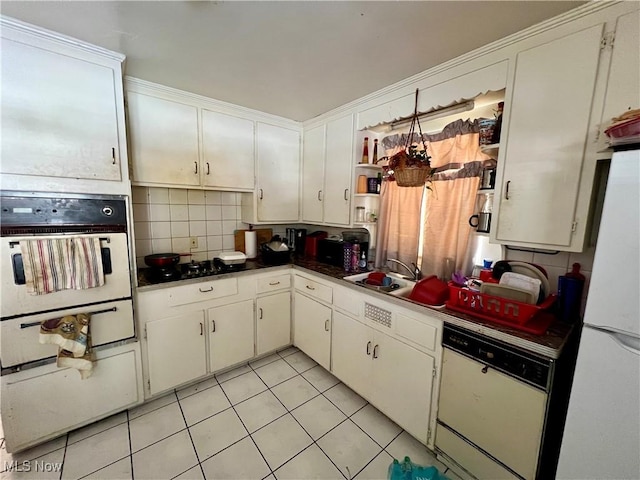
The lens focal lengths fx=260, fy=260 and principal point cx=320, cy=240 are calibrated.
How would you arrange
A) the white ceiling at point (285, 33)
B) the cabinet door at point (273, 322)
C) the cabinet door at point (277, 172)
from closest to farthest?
the white ceiling at point (285, 33), the cabinet door at point (273, 322), the cabinet door at point (277, 172)

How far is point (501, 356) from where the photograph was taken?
1.20 meters

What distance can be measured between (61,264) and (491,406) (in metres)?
2.37

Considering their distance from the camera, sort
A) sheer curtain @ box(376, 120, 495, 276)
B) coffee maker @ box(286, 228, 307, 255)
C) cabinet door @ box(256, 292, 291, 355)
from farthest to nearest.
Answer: coffee maker @ box(286, 228, 307, 255)
cabinet door @ box(256, 292, 291, 355)
sheer curtain @ box(376, 120, 495, 276)

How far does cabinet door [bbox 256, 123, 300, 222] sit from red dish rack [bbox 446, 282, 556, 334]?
1.77m

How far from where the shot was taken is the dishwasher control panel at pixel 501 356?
1090mm

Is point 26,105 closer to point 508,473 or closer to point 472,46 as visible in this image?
point 472,46

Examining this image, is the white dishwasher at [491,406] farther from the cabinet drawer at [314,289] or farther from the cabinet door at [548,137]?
the cabinet drawer at [314,289]

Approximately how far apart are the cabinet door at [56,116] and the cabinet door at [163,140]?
0.31 metres

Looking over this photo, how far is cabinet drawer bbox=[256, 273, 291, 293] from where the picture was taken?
234 centimetres

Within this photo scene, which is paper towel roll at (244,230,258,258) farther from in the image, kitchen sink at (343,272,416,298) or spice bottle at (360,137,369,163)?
spice bottle at (360,137,369,163)

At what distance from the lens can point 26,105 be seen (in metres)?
1.37

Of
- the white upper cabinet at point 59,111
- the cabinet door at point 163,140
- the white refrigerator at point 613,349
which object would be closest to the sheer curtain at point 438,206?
the white refrigerator at point 613,349

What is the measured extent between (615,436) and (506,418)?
380 mm

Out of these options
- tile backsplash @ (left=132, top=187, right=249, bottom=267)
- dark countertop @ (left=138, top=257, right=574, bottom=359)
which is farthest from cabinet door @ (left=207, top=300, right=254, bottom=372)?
tile backsplash @ (left=132, top=187, right=249, bottom=267)
